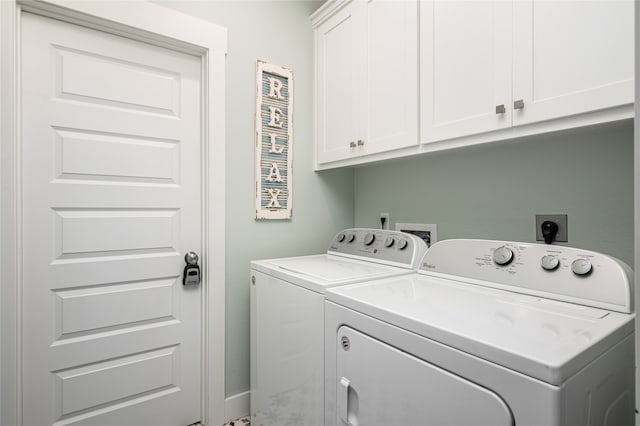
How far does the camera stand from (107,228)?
4.99 ft

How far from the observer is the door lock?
1.70 m

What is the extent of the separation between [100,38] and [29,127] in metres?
0.50

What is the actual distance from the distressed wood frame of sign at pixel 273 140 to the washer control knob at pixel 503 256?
115 cm

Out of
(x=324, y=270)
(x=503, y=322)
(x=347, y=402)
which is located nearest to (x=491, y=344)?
(x=503, y=322)

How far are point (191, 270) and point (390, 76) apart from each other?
136 centimetres

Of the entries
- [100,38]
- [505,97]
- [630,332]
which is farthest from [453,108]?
[100,38]

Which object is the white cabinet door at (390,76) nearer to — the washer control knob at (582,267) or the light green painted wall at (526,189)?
the light green painted wall at (526,189)

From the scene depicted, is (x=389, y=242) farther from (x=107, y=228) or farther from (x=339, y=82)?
(x=107, y=228)

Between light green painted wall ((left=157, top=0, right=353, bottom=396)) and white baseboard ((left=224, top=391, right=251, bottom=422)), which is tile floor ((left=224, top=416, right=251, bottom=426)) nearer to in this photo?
white baseboard ((left=224, top=391, right=251, bottom=422))

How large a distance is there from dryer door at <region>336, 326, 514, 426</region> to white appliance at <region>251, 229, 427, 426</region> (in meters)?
0.14

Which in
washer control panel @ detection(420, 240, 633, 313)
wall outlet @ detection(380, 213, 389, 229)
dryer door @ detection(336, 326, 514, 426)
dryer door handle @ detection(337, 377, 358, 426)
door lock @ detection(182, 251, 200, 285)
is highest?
wall outlet @ detection(380, 213, 389, 229)

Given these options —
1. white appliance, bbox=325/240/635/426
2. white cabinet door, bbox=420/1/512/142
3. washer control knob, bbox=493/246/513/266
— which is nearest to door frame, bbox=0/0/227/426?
white appliance, bbox=325/240/635/426

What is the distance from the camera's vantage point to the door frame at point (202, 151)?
128cm

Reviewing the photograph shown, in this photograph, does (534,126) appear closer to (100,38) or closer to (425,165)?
(425,165)
